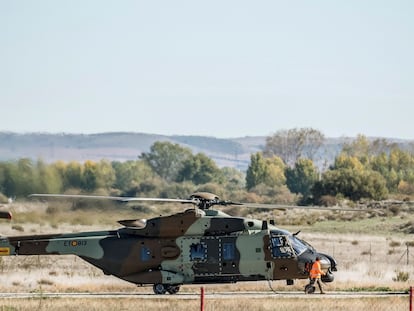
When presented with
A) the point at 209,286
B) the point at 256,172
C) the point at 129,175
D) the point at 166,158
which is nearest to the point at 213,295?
the point at 209,286

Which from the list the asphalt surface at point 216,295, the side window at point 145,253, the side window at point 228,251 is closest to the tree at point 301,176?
the asphalt surface at point 216,295

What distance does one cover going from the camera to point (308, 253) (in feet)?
130

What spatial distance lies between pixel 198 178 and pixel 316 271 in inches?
4516

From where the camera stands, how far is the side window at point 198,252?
3950 centimetres

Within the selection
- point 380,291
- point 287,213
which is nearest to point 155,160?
point 287,213

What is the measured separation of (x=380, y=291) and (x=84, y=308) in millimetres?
12339

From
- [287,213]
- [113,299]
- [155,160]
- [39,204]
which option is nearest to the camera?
[113,299]

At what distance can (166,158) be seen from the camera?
166m

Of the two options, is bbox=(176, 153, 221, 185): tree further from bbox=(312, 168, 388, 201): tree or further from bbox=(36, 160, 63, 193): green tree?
bbox=(36, 160, 63, 193): green tree

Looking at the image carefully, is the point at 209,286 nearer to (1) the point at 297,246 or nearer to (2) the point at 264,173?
(1) the point at 297,246

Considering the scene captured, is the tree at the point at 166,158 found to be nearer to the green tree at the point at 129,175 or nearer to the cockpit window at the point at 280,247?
the green tree at the point at 129,175

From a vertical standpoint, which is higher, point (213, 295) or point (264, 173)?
point (264, 173)

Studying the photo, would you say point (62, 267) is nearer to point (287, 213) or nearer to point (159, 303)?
point (159, 303)

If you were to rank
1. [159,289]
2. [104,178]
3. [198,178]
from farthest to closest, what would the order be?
[198,178], [104,178], [159,289]
